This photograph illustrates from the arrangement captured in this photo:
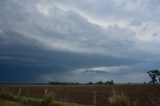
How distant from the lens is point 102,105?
104 feet

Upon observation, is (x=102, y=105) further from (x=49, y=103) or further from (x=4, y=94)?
(x=4, y=94)

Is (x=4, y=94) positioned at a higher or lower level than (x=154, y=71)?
lower

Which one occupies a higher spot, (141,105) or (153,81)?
(153,81)

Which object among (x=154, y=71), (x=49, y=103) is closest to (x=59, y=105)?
(x=49, y=103)

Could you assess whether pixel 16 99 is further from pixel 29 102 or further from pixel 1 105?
pixel 1 105

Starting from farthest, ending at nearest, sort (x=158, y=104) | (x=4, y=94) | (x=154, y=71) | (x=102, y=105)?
(x=154, y=71) → (x=4, y=94) → (x=102, y=105) → (x=158, y=104)

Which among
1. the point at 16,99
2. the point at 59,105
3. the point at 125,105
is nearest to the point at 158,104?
the point at 125,105

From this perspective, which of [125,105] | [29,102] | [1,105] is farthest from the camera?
[29,102]

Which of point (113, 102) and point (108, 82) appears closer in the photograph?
point (113, 102)

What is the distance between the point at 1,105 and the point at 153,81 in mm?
93467

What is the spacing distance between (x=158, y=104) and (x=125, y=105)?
6.69ft

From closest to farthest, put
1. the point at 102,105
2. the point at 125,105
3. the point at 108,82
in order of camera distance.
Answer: the point at 125,105 → the point at 102,105 → the point at 108,82

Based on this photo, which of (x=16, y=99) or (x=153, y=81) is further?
(x=153, y=81)

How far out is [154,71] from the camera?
359 ft
